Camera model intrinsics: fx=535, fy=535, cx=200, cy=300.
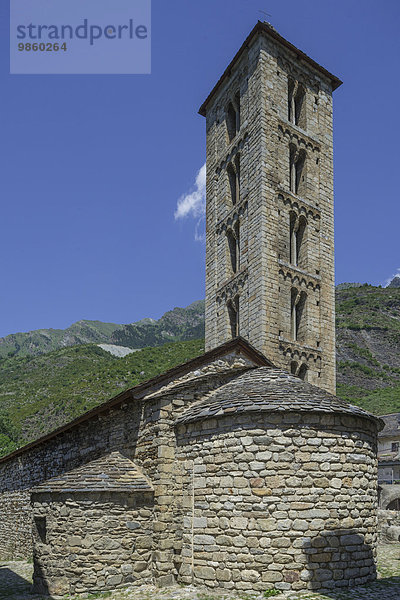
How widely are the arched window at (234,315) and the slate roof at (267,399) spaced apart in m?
9.19

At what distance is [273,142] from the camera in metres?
19.6

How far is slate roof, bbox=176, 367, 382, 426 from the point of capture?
29.0ft

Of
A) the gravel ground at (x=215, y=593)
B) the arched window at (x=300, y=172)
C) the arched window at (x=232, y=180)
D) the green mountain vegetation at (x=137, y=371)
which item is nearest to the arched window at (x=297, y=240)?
the arched window at (x=300, y=172)

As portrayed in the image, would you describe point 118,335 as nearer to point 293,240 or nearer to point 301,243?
point 301,243

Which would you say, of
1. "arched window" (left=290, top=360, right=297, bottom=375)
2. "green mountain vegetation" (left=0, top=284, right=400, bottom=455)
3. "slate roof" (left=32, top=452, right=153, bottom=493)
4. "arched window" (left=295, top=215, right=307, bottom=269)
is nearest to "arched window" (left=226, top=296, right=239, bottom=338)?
"arched window" (left=290, top=360, right=297, bottom=375)

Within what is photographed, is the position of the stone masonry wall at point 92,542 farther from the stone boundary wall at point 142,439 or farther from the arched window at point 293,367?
the arched window at point 293,367

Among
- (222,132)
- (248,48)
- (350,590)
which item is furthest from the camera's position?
(222,132)

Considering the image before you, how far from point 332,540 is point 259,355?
4362 millimetres

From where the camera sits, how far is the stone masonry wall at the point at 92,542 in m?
8.92

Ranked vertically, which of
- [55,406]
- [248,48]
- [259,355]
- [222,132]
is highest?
[248,48]

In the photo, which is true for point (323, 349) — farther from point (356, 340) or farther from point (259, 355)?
point (356, 340)

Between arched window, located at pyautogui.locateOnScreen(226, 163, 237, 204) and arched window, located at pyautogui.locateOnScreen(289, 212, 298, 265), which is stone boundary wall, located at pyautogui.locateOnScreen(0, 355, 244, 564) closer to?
arched window, located at pyautogui.locateOnScreen(289, 212, 298, 265)

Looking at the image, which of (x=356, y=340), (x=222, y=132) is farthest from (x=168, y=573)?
(x=356, y=340)

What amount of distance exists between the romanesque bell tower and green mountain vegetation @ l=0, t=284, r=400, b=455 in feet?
88.2
